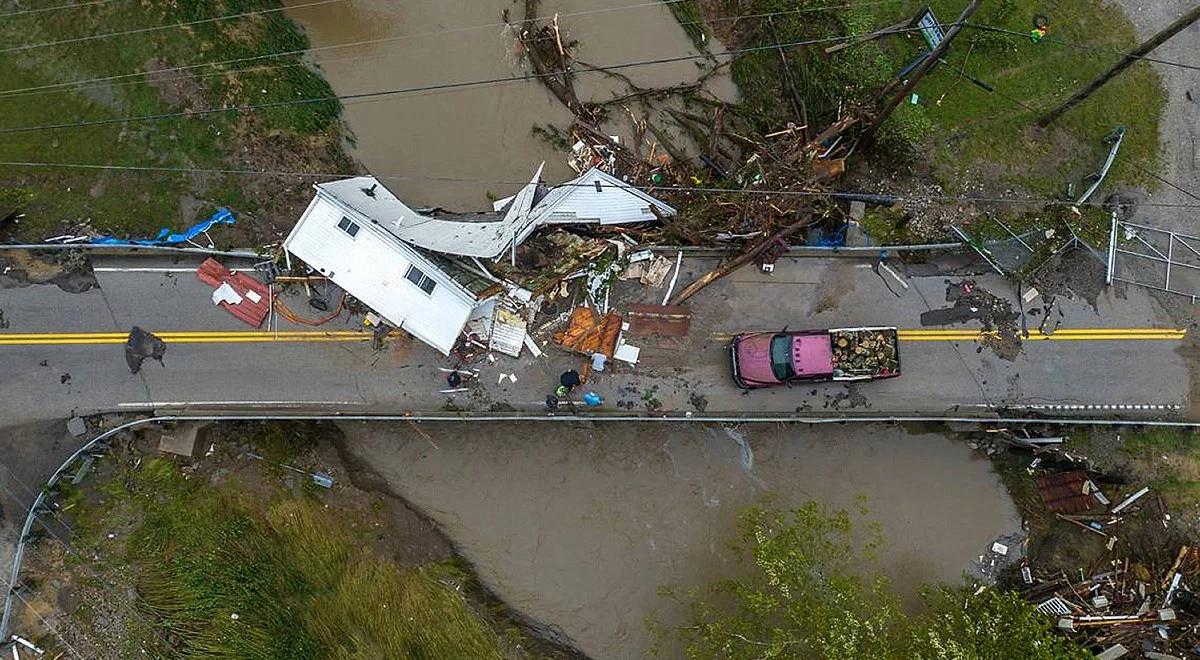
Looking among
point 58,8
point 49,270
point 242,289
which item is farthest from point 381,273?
point 58,8

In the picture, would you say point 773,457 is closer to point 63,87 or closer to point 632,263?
point 632,263

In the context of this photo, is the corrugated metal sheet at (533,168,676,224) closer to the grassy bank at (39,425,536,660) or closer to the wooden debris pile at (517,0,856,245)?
the wooden debris pile at (517,0,856,245)

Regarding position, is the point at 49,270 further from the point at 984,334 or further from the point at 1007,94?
the point at 1007,94

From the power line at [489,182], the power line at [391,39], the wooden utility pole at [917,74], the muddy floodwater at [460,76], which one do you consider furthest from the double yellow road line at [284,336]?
the power line at [391,39]

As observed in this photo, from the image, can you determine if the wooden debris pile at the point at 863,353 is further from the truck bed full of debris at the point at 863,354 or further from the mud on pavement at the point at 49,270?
the mud on pavement at the point at 49,270

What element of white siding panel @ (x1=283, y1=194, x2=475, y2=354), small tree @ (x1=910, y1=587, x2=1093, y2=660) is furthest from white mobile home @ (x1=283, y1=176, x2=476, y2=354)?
small tree @ (x1=910, y1=587, x2=1093, y2=660)

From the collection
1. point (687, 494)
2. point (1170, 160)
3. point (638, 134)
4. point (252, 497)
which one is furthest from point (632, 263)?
point (1170, 160)
